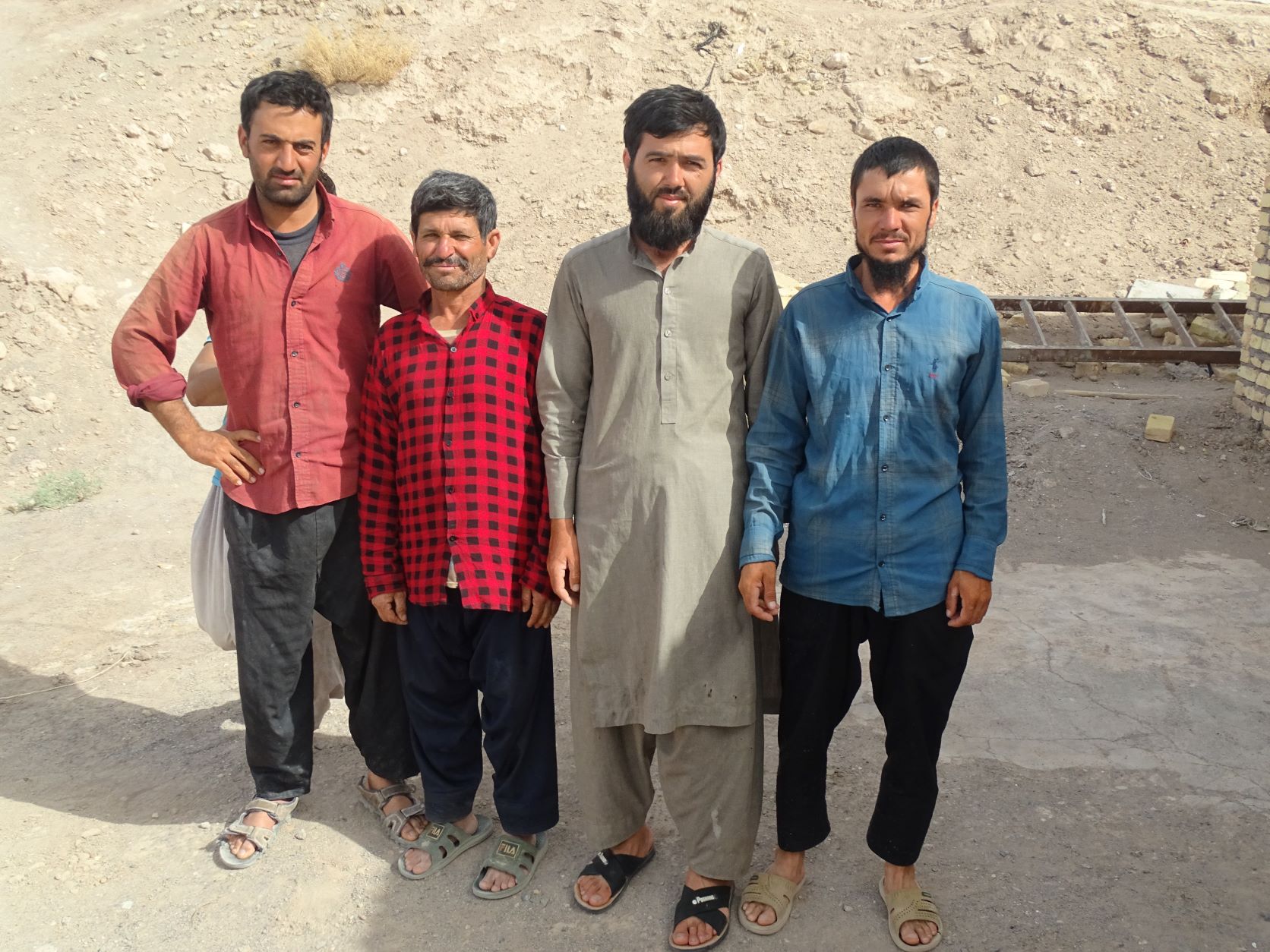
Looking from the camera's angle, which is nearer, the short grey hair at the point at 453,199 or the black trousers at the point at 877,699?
the black trousers at the point at 877,699

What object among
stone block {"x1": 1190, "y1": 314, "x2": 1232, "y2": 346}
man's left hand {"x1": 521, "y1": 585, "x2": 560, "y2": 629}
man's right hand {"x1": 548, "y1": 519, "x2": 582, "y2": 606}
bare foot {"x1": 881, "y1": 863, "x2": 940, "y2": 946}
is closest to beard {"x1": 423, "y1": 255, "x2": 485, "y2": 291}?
man's right hand {"x1": 548, "y1": 519, "x2": 582, "y2": 606}

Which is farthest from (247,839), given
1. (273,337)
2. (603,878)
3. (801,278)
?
(801,278)

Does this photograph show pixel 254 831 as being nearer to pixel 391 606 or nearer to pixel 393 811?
pixel 393 811

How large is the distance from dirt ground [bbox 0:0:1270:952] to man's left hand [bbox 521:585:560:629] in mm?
788

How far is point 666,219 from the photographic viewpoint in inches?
97.1

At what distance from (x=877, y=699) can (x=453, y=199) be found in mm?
1642

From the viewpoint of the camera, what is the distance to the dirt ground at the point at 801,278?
291 centimetres

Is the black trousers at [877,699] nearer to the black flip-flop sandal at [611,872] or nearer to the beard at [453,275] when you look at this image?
the black flip-flop sandal at [611,872]

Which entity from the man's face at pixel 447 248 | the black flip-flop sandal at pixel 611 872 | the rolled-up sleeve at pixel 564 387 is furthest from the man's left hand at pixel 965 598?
the man's face at pixel 447 248

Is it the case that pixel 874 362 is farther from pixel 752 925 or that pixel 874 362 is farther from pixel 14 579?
pixel 14 579

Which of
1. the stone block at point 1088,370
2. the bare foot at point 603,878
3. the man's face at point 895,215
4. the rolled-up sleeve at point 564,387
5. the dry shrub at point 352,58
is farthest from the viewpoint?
the dry shrub at point 352,58

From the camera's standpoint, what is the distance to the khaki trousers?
8.76 ft

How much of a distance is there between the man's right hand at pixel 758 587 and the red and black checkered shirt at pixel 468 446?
1.85 feet

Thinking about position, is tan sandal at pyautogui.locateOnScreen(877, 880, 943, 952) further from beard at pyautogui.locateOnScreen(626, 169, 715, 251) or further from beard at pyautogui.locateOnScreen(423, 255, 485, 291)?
beard at pyautogui.locateOnScreen(423, 255, 485, 291)
